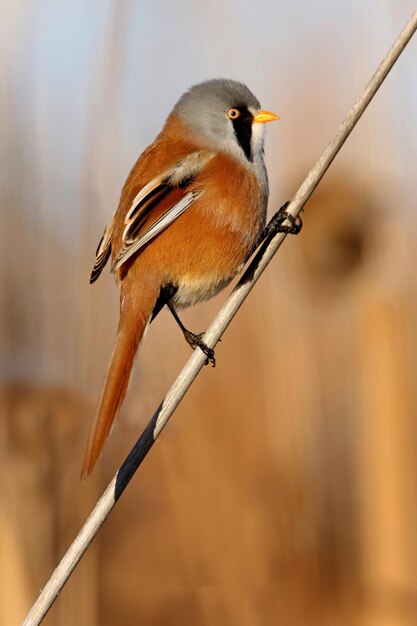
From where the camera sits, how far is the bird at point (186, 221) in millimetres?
2447

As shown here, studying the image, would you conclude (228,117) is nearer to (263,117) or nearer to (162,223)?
(263,117)

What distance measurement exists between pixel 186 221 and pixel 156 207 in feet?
0.39

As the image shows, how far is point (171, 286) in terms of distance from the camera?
2562 millimetres

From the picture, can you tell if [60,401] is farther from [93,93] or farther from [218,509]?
[93,93]

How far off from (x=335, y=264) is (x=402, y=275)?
234 millimetres

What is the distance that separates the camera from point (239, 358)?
10.7 feet

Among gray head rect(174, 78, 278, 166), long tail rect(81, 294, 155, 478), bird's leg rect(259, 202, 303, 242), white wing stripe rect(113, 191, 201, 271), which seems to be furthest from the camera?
gray head rect(174, 78, 278, 166)

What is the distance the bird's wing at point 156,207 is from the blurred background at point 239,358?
40 cm

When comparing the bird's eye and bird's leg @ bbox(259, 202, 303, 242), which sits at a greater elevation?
the bird's eye

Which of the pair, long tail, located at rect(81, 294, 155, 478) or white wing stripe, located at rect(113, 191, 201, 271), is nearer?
long tail, located at rect(81, 294, 155, 478)

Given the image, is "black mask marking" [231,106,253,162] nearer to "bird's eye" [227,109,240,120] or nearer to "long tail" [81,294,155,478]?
"bird's eye" [227,109,240,120]

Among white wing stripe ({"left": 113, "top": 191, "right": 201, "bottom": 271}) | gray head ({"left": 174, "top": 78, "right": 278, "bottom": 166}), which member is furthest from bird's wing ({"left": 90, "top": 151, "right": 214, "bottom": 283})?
gray head ({"left": 174, "top": 78, "right": 278, "bottom": 166})

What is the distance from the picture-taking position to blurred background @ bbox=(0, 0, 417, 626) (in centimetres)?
287

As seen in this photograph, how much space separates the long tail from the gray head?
608 mm
